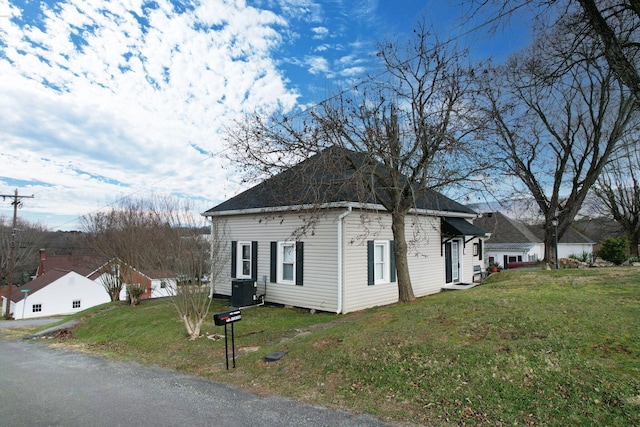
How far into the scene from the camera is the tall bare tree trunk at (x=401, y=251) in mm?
10109

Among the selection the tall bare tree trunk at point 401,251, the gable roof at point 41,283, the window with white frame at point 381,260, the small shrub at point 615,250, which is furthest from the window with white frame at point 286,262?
the gable roof at point 41,283

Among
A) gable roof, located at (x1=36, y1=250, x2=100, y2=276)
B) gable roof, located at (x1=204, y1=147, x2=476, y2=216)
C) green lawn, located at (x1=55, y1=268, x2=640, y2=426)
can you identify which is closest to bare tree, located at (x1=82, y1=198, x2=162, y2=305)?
gable roof, located at (x1=204, y1=147, x2=476, y2=216)

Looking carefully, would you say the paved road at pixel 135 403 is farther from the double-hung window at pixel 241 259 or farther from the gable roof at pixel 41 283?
the gable roof at pixel 41 283

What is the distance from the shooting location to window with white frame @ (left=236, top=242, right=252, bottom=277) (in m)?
14.4

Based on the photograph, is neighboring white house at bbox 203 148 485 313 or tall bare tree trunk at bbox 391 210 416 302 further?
neighboring white house at bbox 203 148 485 313

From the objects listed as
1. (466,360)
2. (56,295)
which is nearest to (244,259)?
(466,360)

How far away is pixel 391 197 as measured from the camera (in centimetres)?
1023

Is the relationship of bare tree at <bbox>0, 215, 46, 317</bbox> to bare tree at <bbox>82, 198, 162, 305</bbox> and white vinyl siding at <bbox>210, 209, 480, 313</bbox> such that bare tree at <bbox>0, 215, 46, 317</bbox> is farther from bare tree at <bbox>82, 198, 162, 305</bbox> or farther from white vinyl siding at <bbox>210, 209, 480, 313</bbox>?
white vinyl siding at <bbox>210, 209, 480, 313</bbox>

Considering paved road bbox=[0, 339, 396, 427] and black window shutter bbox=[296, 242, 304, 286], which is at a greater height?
black window shutter bbox=[296, 242, 304, 286]

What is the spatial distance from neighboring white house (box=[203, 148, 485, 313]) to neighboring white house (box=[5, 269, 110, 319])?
102 feet

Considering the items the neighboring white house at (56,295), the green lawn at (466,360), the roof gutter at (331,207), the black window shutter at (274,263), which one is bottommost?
the neighboring white house at (56,295)

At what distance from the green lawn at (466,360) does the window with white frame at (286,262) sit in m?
3.59

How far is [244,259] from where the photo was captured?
14.5m

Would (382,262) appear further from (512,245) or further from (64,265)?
(64,265)
